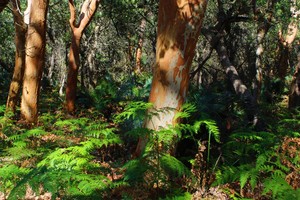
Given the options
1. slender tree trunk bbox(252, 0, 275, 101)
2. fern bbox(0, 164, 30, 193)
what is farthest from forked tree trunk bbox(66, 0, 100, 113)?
fern bbox(0, 164, 30, 193)

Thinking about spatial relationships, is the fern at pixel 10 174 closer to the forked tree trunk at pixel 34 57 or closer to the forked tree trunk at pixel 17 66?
the forked tree trunk at pixel 34 57

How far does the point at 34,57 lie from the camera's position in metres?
6.59

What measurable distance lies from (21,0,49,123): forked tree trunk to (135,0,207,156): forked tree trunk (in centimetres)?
379

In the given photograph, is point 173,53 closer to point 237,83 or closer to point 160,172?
point 160,172

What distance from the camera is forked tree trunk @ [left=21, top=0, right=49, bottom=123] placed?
6496 millimetres

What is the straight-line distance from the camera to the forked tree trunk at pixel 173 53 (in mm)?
3582

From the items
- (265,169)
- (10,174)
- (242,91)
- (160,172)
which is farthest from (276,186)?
(242,91)

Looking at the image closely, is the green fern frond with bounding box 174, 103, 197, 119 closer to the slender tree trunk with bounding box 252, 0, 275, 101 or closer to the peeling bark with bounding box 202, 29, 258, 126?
the peeling bark with bounding box 202, 29, 258, 126

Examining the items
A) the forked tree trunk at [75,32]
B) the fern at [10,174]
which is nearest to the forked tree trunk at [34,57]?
the forked tree trunk at [75,32]

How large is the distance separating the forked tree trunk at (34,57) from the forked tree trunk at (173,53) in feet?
12.4

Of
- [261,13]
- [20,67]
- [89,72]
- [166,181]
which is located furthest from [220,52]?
[89,72]

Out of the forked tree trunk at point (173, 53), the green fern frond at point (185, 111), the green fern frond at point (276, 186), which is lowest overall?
the green fern frond at point (276, 186)

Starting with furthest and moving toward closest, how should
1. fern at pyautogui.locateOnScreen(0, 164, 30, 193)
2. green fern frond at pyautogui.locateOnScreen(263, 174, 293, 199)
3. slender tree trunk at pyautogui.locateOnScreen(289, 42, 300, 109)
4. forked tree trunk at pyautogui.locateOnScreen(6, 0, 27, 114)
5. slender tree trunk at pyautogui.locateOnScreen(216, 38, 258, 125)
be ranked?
slender tree trunk at pyautogui.locateOnScreen(289, 42, 300, 109)
forked tree trunk at pyautogui.locateOnScreen(6, 0, 27, 114)
slender tree trunk at pyautogui.locateOnScreen(216, 38, 258, 125)
fern at pyautogui.locateOnScreen(0, 164, 30, 193)
green fern frond at pyautogui.locateOnScreen(263, 174, 293, 199)

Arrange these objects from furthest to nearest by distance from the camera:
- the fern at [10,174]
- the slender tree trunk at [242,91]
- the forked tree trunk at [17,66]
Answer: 1. the forked tree trunk at [17,66]
2. the slender tree trunk at [242,91]
3. the fern at [10,174]
